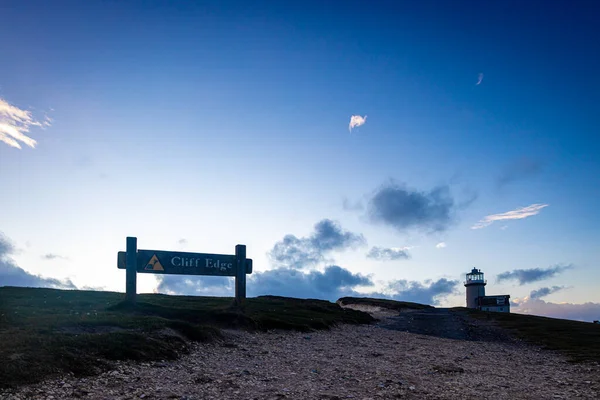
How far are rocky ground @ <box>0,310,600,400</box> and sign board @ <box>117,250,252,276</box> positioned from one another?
6593mm

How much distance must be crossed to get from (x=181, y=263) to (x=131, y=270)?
3201mm

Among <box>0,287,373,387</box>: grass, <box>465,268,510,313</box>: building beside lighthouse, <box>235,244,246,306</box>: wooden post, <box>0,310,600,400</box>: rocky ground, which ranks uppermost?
<box>235,244,246,306</box>: wooden post

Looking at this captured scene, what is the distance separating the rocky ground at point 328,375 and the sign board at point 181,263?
6.59 meters

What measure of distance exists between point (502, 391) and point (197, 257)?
21.0 meters

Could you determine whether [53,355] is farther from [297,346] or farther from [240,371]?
[297,346]

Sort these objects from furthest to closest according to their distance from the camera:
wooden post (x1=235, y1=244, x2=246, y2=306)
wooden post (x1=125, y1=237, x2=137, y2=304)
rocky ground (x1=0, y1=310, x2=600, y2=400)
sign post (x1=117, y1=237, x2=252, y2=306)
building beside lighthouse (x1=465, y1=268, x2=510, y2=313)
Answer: building beside lighthouse (x1=465, y1=268, x2=510, y2=313) < wooden post (x1=235, y1=244, x2=246, y2=306) < sign post (x1=117, y1=237, x2=252, y2=306) < wooden post (x1=125, y1=237, x2=137, y2=304) < rocky ground (x1=0, y1=310, x2=600, y2=400)

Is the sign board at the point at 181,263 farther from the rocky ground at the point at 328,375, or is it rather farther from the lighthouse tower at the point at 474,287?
the lighthouse tower at the point at 474,287

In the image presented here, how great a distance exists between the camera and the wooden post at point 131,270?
2800 centimetres

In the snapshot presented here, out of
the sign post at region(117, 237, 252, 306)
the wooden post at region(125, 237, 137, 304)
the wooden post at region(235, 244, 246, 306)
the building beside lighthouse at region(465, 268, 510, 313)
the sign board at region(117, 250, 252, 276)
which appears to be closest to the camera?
the wooden post at region(125, 237, 137, 304)

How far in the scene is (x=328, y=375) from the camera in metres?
15.7

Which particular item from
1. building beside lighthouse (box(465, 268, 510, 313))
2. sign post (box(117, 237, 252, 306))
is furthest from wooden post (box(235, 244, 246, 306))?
building beside lighthouse (box(465, 268, 510, 313))

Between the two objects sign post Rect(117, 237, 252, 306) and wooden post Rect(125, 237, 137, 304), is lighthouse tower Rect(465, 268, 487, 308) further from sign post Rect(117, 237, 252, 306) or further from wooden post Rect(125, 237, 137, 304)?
wooden post Rect(125, 237, 137, 304)

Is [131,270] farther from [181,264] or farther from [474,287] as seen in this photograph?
[474,287]

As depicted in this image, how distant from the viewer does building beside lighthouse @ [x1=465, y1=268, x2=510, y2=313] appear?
104 metres
